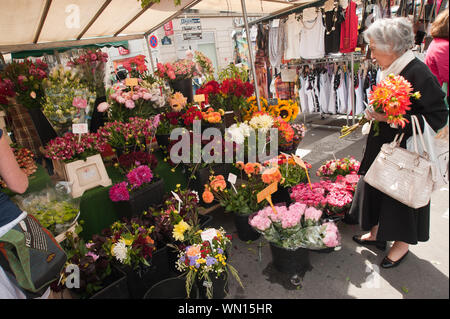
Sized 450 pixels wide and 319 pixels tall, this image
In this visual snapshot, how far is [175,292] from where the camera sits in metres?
1.76

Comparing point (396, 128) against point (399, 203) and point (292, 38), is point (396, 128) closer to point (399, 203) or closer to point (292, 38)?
point (399, 203)

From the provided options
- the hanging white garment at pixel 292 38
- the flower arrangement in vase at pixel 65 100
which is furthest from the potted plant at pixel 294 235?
the hanging white garment at pixel 292 38

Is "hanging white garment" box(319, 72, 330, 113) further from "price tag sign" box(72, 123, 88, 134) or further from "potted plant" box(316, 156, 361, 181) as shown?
"price tag sign" box(72, 123, 88, 134)

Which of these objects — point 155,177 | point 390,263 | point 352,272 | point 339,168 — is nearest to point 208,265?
point 352,272

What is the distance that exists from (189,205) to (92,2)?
90.1 inches

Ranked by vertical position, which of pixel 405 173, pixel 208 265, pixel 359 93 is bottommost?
pixel 208 265

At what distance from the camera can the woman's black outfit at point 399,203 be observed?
1568mm

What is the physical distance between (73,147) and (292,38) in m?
4.94

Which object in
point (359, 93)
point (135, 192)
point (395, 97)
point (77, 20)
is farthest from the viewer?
point (359, 93)

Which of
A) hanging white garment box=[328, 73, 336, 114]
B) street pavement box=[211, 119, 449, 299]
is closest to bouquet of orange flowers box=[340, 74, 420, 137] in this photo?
street pavement box=[211, 119, 449, 299]

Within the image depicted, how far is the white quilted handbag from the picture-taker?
1503 millimetres

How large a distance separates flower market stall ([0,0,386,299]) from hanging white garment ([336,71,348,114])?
2614 millimetres

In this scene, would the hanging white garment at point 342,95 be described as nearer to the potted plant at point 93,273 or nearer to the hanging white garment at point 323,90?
the hanging white garment at point 323,90

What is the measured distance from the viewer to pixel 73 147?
6.65ft
